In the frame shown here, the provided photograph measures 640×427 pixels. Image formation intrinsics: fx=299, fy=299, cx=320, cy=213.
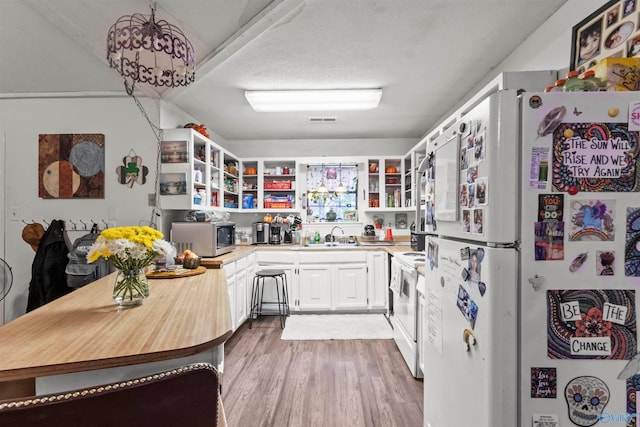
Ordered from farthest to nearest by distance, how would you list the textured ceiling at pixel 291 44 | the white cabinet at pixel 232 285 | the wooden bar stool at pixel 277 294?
1. the wooden bar stool at pixel 277 294
2. the white cabinet at pixel 232 285
3. the textured ceiling at pixel 291 44

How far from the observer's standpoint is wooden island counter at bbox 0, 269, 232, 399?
36.0 inches

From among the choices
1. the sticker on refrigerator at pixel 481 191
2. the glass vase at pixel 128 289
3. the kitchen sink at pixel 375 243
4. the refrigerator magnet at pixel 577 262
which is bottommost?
the kitchen sink at pixel 375 243

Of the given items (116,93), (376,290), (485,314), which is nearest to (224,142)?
(116,93)

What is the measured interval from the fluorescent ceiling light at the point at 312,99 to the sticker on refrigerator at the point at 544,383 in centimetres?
257

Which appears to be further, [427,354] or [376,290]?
[376,290]

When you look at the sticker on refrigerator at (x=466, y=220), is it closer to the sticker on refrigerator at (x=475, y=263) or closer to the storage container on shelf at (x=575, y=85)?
the sticker on refrigerator at (x=475, y=263)

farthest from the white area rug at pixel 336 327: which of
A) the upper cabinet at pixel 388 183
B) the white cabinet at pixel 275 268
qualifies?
the upper cabinet at pixel 388 183

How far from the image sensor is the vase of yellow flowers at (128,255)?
4.60 ft

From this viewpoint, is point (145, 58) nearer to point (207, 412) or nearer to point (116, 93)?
point (116, 93)

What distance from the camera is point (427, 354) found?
165 centimetres

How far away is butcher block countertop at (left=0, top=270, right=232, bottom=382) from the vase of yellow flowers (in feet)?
0.22

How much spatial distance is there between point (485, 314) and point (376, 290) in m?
3.01

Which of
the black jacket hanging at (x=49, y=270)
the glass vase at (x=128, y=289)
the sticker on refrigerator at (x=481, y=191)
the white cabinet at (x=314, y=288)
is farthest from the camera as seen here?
the white cabinet at (x=314, y=288)

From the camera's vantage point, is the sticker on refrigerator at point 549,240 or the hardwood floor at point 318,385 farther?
the hardwood floor at point 318,385
